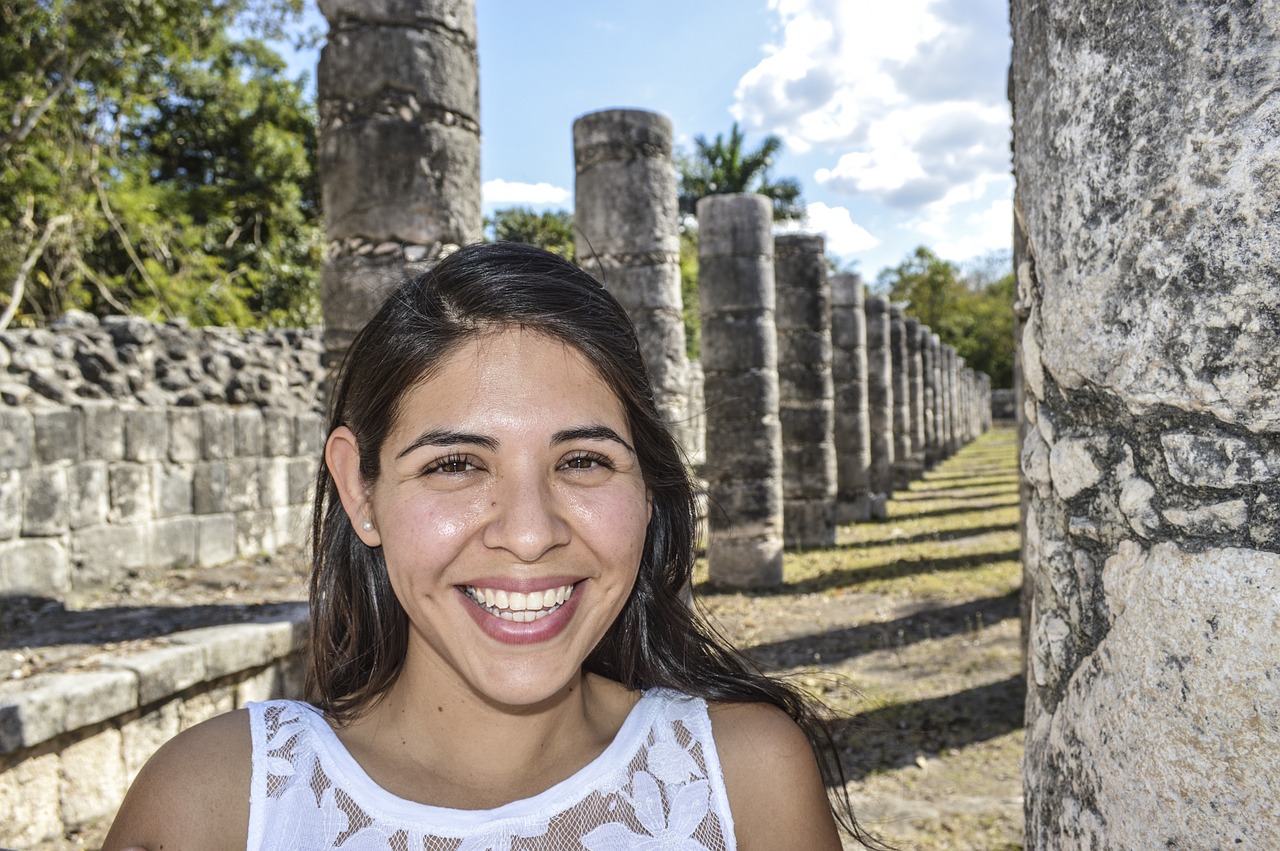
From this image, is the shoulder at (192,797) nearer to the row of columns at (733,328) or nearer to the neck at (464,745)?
the neck at (464,745)

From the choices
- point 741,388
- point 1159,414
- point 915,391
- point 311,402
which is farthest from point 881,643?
point 915,391

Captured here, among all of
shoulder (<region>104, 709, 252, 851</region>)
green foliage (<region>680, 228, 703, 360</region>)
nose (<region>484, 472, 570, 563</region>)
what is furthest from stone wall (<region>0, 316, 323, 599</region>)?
green foliage (<region>680, 228, 703, 360</region>)

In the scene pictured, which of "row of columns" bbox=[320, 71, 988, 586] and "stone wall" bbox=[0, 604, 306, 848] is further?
"row of columns" bbox=[320, 71, 988, 586]

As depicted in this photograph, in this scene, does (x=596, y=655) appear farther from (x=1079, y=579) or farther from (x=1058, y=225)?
(x=1058, y=225)

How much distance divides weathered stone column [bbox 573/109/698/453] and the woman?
7.27 m

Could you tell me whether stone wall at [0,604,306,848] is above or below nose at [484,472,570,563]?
below

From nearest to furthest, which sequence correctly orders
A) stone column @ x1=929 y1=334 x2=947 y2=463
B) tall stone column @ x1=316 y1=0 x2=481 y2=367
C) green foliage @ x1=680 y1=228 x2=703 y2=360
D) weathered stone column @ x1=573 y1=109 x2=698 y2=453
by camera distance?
tall stone column @ x1=316 y1=0 x2=481 y2=367 < weathered stone column @ x1=573 y1=109 x2=698 y2=453 < stone column @ x1=929 y1=334 x2=947 y2=463 < green foliage @ x1=680 y1=228 x2=703 y2=360

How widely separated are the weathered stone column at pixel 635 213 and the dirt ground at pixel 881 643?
2.40 meters

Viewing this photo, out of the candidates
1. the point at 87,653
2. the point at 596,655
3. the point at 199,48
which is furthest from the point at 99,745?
the point at 199,48

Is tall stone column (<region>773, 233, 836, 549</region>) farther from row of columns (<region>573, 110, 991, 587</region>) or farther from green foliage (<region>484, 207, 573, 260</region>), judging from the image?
green foliage (<region>484, 207, 573, 260</region>)

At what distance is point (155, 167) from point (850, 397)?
13.6 metres

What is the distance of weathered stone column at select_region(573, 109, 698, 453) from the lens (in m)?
9.15

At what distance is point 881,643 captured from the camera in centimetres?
754

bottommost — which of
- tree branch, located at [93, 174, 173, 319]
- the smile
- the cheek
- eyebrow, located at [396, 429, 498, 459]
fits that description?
the smile
